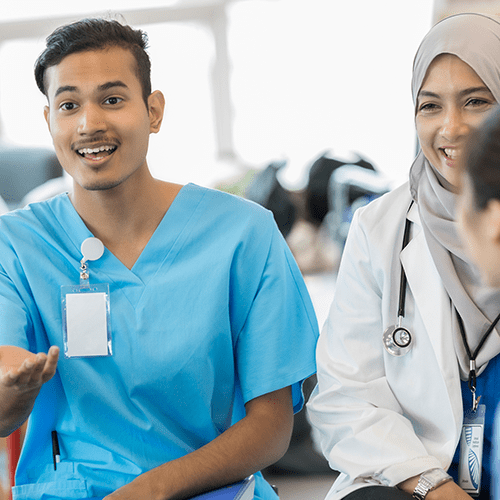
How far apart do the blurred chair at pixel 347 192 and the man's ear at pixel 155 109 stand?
159 centimetres

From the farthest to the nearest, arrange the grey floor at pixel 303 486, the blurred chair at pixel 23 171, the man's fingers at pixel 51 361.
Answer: the blurred chair at pixel 23 171 → the grey floor at pixel 303 486 → the man's fingers at pixel 51 361

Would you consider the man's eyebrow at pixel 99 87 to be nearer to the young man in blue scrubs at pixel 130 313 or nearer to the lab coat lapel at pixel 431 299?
the young man in blue scrubs at pixel 130 313

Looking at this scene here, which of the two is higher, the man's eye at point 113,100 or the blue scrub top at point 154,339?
the man's eye at point 113,100

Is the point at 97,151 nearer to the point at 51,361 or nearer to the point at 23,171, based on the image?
the point at 51,361

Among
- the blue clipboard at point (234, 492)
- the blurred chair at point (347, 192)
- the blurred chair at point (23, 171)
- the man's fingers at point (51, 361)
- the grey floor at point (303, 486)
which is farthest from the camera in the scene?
the blurred chair at point (23, 171)

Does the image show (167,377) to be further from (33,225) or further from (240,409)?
(33,225)

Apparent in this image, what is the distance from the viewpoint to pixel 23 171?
3.85 m

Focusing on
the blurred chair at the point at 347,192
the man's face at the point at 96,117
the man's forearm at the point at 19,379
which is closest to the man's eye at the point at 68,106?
the man's face at the point at 96,117

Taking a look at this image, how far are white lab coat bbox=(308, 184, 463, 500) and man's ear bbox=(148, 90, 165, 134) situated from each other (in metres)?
0.50

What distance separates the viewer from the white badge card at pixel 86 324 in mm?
1211

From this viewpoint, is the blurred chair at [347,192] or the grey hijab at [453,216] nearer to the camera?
→ the grey hijab at [453,216]

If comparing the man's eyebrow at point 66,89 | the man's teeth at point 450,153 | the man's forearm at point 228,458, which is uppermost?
the man's eyebrow at point 66,89

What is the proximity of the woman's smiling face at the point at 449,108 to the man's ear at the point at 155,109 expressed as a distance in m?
0.57

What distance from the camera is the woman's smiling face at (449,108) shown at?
117cm
